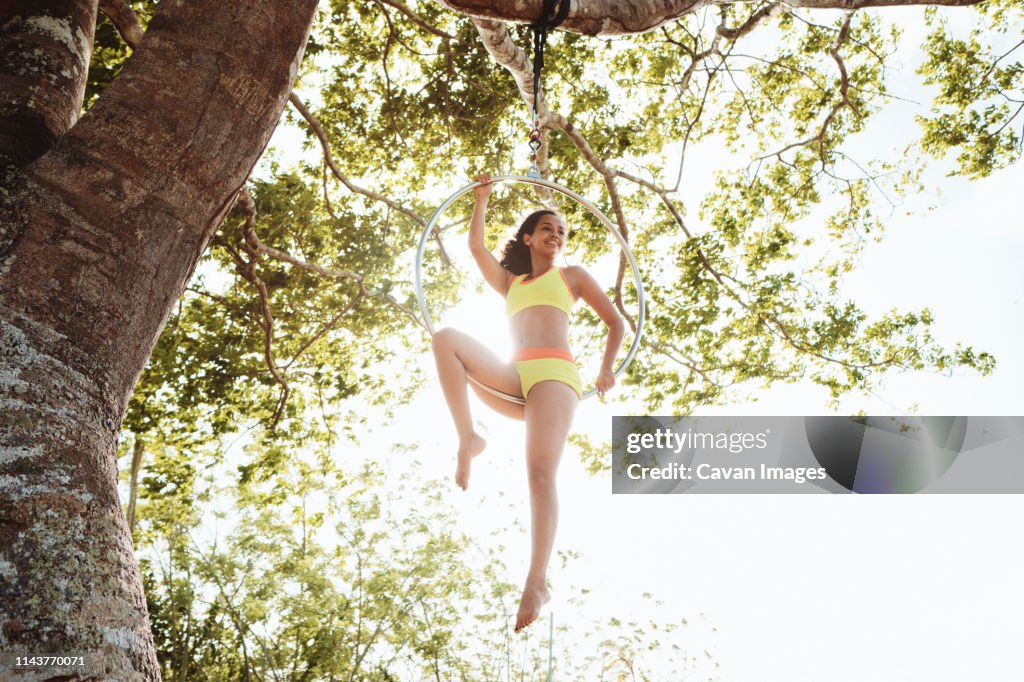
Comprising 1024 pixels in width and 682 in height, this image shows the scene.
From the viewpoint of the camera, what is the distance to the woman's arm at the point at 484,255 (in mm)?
3465

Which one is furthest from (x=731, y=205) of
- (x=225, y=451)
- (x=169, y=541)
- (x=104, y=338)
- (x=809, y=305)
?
(x=169, y=541)

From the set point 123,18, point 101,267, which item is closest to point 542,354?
point 101,267

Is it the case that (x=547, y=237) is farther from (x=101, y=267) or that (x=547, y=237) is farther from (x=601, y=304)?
(x=101, y=267)

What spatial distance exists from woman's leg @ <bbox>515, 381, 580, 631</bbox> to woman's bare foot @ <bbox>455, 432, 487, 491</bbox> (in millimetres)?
232

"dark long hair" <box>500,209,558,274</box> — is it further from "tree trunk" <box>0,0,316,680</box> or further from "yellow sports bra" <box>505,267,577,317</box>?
"tree trunk" <box>0,0,316,680</box>

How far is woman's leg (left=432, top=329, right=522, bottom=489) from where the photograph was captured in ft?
9.55

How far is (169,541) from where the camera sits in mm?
11195

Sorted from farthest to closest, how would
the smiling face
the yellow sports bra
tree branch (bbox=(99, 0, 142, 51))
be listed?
tree branch (bbox=(99, 0, 142, 51)), the smiling face, the yellow sports bra

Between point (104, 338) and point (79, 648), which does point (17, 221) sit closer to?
point (104, 338)

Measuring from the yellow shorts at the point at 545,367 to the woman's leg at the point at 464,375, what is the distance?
39 mm

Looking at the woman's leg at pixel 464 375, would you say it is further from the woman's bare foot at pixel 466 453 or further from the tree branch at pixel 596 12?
the tree branch at pixel 596 12

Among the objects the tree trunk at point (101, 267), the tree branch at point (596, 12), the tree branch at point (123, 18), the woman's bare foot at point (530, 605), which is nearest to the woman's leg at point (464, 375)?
the woman's bare foot at point (530, 605)

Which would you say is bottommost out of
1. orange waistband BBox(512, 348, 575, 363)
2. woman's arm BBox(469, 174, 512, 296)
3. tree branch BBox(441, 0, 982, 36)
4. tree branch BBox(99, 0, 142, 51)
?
orange waistband BBox(512, 348, 575, 363)

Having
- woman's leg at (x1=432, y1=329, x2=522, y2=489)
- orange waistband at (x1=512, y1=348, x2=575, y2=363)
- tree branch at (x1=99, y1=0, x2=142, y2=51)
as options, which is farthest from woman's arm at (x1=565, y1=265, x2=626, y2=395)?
tree branch at (x1=99, y1=0, x2=142, y2=51)
